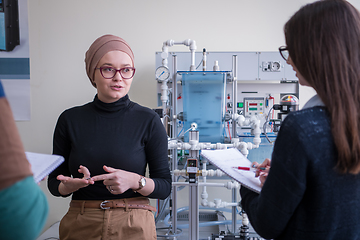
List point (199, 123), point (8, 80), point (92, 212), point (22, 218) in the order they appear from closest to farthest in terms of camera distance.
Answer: point (22, 218) < point (92, 212) < point (199, 123) < point (8, 80)

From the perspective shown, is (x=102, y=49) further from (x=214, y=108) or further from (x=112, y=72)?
(x=214, y=108)

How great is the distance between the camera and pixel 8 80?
9.56ft

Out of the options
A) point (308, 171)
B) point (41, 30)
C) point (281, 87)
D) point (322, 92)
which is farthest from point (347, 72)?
point (41, 30)

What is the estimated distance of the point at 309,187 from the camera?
611mm

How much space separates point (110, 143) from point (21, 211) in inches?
26.1

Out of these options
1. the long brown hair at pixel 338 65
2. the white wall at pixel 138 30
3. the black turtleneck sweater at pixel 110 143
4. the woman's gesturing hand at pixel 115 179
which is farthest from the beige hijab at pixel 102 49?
the white wall at pixel 138 30

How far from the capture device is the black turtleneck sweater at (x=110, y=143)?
103 cm

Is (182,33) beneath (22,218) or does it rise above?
above

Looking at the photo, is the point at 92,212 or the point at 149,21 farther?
the point at 149,21

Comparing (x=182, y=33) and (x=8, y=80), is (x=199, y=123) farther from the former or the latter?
(x=8, y=80)

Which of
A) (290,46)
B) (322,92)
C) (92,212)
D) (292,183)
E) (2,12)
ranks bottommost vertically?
(92,212)

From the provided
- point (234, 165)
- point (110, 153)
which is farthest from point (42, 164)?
point (234, 165)

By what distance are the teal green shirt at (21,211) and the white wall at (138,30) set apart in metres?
2.50

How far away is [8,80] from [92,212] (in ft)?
8.35
